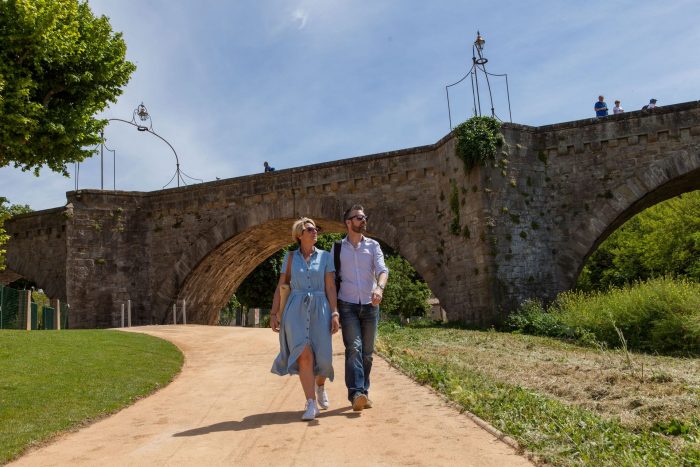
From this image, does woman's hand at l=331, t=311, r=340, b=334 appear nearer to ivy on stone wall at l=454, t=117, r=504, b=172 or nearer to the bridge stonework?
the bridge stonework

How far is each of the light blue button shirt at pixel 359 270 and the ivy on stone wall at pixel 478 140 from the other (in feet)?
36.9

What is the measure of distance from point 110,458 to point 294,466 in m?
1.51

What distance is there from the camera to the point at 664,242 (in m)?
28.8

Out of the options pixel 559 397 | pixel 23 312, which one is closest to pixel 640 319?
pixel 559 397

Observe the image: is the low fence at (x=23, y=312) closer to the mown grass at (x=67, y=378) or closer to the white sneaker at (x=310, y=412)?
the mown grass at (x=67, y=378)

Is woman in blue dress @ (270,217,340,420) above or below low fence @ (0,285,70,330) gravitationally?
below

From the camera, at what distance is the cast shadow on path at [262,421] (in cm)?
565

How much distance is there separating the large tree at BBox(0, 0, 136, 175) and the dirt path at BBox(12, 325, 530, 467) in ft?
28.1

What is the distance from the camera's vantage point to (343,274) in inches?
248

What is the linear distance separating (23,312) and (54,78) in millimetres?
7062

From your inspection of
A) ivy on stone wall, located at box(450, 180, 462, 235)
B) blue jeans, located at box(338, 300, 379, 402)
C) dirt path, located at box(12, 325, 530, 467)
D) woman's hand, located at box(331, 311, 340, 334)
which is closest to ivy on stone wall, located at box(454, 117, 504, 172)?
ivy on stone wall, located at box(450, 180, 462, 235)

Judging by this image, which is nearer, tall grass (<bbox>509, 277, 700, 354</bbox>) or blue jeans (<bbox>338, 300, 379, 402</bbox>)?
blue jeans (<bbox>338, 300, 379, 402</bbox>)

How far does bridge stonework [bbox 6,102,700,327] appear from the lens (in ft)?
55.3

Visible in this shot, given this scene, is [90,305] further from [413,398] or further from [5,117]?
[413,398]
